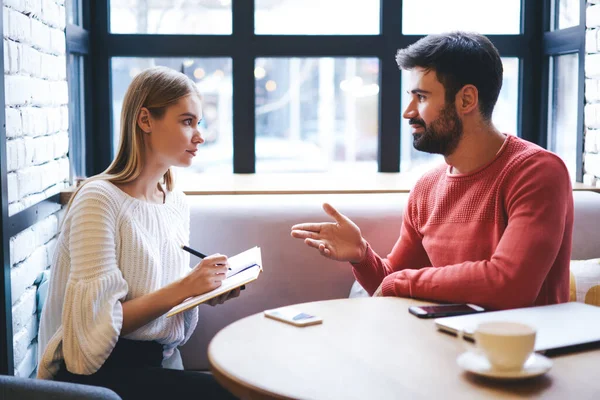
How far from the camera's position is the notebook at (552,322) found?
4.29 feet

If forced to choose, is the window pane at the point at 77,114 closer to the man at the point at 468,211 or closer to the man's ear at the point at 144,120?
the man's ear at the point at 144,120

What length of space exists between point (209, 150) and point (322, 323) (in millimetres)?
1836

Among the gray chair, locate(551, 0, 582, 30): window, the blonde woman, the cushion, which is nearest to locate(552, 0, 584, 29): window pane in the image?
locate(551, 0, 582, 30): window

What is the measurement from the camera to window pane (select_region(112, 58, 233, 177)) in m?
3.18

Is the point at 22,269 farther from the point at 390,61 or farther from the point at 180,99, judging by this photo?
the point at 390,61

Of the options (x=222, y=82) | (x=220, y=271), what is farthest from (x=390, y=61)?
(x=220, y=271)

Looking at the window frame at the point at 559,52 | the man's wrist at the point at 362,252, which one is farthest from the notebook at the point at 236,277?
the window frame at the point at 559,52

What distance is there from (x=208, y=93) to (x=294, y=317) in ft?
6.08

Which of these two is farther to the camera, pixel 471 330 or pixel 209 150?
pixel 209 150

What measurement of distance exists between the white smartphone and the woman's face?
26.1 inches

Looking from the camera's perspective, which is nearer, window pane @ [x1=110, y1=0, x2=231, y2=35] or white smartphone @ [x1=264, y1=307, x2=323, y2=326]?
white smartphone @ [x1=264, y1=307, x2=323, y2=326]

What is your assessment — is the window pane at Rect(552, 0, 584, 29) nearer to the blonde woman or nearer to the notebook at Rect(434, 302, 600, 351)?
the blonde woman

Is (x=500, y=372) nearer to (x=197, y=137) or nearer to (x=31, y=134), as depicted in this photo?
(x=197, y=137)

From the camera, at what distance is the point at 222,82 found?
319cm
